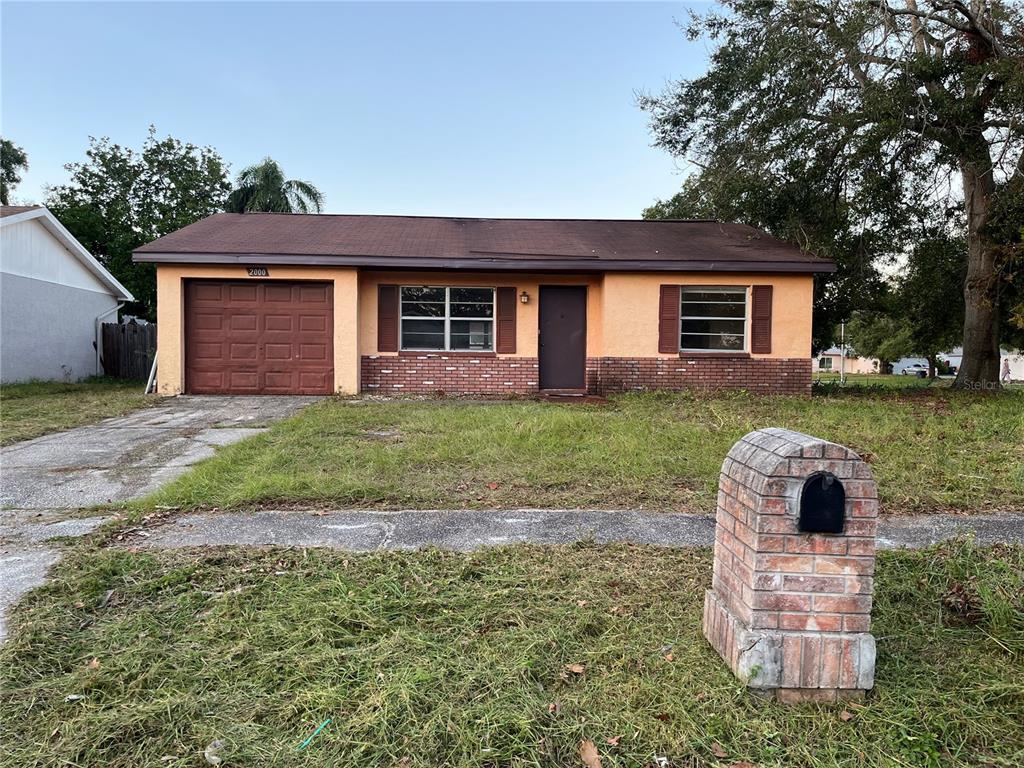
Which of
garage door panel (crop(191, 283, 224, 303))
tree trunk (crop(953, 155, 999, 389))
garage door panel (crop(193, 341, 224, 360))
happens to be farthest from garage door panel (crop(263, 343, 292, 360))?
tree trunk (crop(953, 155, 999, 389))

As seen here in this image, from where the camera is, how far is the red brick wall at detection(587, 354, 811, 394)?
11.7m

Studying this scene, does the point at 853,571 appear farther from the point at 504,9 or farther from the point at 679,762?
the point at 504,9

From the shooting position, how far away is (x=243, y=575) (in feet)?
9.63

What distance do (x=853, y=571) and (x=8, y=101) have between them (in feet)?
71.3

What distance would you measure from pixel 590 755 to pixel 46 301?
59.8 ft

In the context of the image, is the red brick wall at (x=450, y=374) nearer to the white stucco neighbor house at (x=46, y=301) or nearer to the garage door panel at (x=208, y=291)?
the garage door panel at (x=208, y=291)

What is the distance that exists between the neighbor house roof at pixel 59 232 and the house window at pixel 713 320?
1525 cm

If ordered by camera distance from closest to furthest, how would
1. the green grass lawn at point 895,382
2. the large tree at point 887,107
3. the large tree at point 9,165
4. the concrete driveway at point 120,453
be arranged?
the concrete driveway at point 120,453 < the large tree at point 887,107 < the green grass lawn at point 895,382 < the large tree at point 9,165

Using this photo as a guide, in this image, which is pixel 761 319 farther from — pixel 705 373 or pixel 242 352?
pixel 242 352

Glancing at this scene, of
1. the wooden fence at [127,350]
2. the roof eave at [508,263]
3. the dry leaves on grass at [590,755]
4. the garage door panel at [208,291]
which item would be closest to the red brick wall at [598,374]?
the roof eave at [508,263]

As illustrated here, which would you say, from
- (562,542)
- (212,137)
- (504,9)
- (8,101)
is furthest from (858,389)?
(212,137)

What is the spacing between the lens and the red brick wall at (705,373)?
38.4ft

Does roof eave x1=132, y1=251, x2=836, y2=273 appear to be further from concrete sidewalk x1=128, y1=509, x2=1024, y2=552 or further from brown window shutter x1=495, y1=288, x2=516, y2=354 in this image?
concrete sidewalk x1=128, y1=509, x2=1024, y2=552

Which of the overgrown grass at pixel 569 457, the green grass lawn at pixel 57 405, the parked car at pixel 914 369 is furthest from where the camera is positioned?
the parked car at pixel 914 369
